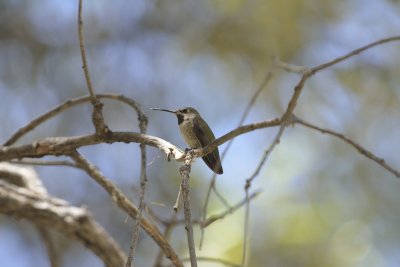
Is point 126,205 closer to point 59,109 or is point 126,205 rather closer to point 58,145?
point 58,145

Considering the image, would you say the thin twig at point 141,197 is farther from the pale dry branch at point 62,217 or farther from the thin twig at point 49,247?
the thin twig at point 49,247

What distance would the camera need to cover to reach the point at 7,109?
5207mm

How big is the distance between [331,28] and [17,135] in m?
3.44

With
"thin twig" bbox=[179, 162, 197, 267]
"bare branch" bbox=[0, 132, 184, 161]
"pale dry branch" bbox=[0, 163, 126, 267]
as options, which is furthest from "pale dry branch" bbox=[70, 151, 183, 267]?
"thin twig" bbox=[179, 162, 197, 267]

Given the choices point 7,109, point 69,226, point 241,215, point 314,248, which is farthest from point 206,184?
point 69,226

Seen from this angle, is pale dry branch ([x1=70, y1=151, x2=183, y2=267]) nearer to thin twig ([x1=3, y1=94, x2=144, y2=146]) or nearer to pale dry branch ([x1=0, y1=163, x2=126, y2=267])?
thin twig ([x1=3, y1=94, x2=144, y2=146])

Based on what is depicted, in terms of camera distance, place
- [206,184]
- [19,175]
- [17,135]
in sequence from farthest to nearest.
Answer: [206,184] < [19,175] < [17,135]

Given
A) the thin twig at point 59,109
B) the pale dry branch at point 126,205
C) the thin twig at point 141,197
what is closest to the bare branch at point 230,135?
the thin twig at point 141,197

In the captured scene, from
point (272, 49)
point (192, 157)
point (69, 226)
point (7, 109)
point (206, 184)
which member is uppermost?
point (272, 49)

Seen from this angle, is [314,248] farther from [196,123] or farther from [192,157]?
[192,157]

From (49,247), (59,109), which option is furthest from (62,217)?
(59,109)

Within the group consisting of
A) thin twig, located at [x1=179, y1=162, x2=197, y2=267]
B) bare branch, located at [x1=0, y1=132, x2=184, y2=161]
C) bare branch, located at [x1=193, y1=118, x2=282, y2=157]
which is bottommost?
thin twig, located at [x1=179, y1=162, x2=197, y2=267]

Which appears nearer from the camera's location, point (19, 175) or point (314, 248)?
point (19, 175)

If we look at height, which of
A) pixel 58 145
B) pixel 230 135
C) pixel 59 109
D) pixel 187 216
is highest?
pixel 59 109
